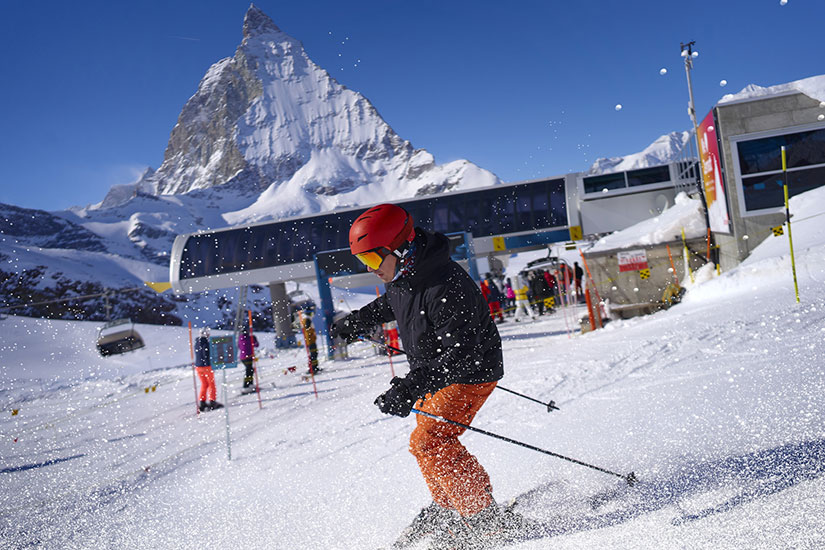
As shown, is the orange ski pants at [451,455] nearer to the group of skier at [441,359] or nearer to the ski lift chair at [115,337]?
the group of skier at [441,359]

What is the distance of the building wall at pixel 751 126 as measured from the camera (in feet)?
33.8

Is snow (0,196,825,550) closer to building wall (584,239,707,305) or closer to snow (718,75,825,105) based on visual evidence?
snow (718,75,825,105)

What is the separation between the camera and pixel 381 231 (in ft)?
7.47

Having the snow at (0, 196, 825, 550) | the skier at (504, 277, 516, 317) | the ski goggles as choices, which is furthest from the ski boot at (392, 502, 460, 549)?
the skier at (504, 277, 516, 317)

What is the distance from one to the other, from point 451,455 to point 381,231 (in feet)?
3.59

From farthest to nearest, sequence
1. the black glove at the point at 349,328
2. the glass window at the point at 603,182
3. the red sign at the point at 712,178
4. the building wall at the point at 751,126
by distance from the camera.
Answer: the glass window at the point at 603,182 → the red sign at the point at 712,178 → the building wall at the point at 751,126 → the black glove at the point at 349,328

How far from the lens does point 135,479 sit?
4.69 m

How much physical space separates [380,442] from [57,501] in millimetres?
2740

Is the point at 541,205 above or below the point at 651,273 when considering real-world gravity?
above

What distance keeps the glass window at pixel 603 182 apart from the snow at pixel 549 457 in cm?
1046

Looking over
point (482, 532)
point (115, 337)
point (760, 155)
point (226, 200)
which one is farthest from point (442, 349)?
point (226, 200)

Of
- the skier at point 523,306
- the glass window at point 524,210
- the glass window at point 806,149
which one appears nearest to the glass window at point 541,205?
the glass window at point 524,210

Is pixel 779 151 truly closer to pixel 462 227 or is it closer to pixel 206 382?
pixel 462 227

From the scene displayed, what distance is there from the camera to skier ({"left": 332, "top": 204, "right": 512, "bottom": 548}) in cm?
220
